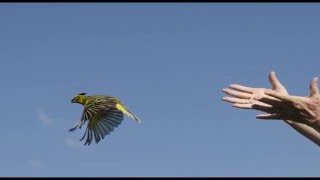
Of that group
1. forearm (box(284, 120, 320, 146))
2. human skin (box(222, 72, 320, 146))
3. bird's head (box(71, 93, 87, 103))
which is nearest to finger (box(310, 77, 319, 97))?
human skin (box(222, 72, 320, 146))

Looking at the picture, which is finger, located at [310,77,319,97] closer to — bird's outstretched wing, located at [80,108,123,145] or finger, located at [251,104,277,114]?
finger, located at [251,104,277,114]

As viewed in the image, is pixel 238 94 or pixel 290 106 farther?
pixel 238 94

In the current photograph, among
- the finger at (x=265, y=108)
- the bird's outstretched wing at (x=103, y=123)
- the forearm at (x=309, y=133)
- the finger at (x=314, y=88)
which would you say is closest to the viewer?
the finger at (x=265, y=108)

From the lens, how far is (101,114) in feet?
44.9

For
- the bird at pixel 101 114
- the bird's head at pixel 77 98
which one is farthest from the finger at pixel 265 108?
the bird's head at pixel 77 98

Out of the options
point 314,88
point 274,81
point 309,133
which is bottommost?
point 309,133

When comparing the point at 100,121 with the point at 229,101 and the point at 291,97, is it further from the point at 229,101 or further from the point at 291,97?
the point at 291,97

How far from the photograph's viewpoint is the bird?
43.4ft

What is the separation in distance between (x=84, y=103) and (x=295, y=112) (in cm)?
984

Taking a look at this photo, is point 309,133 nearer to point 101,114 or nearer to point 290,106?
point 290,106

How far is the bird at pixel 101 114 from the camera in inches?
521

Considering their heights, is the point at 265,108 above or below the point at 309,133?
below

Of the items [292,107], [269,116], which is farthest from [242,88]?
[292,107]

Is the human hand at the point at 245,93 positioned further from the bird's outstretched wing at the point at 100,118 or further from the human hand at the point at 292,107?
the bird's outstretched wing at the point at 100,118
